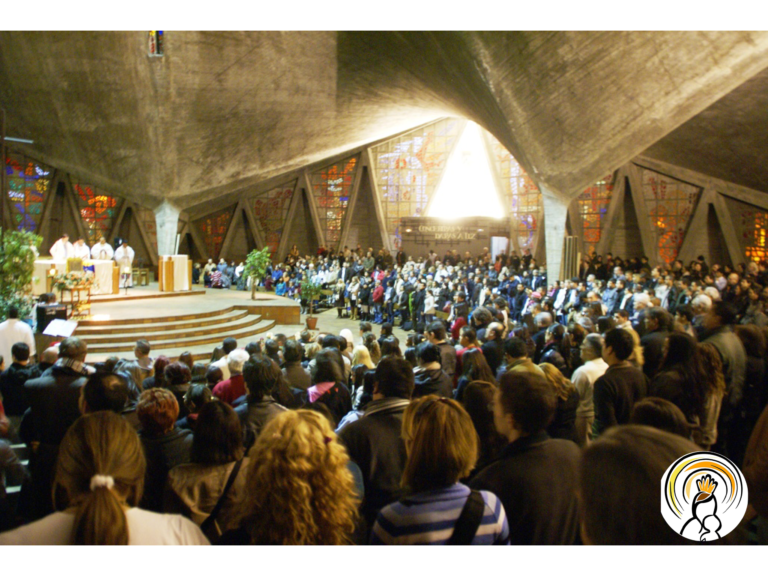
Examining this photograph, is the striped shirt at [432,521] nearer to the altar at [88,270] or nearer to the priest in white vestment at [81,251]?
the altar at [88,270]

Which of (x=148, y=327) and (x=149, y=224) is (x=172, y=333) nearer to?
(x=148, y=327)

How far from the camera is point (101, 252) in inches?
591

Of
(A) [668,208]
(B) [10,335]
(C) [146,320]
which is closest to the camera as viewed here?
(B) [10,335]

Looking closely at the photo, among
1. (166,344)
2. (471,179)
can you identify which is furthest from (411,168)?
(166,344)

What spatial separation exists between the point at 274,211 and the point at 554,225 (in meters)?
14.5

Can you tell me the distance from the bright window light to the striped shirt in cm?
2201

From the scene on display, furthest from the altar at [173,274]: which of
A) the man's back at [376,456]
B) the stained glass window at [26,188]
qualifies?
the man's back at [376,456]

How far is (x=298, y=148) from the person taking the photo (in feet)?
62.3

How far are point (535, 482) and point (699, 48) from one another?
10.1 meters

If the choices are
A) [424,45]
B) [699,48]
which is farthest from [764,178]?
[424,45]

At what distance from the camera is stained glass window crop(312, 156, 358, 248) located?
84.7 ft

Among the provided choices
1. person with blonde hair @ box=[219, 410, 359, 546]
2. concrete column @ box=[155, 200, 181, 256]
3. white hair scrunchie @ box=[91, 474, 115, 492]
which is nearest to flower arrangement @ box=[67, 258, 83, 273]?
concrete column @ box=[155, 200, 181, 256]
